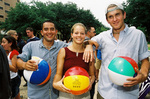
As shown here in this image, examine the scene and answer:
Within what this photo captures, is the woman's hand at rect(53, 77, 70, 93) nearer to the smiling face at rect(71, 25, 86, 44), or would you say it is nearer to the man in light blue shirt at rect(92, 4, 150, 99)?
the man in light blue shirt at rect(92, 4, 150, 99)

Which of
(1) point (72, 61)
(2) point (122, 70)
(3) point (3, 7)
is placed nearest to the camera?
(2) point (122, 70)

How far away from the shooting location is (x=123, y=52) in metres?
2.12

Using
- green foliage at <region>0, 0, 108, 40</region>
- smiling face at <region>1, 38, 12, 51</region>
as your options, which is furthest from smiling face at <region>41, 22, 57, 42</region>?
green foliage at <region>0, 0, 108, 40</region>

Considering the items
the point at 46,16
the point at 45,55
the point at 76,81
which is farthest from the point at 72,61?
the point at 46,16

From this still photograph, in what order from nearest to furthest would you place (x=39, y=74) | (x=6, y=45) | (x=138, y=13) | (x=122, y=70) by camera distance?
(x=122, y=70) → (x=39, y=74) → (x=6, y=45) → (x=138, y=13)

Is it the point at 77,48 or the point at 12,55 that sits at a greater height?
the point at 77,48

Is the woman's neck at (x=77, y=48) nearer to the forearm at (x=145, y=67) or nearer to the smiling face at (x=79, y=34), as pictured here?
the smiling face at (x=79, y=34)

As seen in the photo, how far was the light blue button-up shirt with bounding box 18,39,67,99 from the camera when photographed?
2379mm

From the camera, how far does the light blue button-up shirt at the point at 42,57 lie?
2379mm

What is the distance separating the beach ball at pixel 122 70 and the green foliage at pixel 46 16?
22.5m

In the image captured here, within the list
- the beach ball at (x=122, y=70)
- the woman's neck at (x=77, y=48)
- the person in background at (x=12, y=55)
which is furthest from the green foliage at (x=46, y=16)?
the beach ball at (x=122, y=70)

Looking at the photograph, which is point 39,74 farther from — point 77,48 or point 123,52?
point 123,52

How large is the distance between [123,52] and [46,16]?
27.2 m

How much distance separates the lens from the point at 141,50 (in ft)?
6.80
